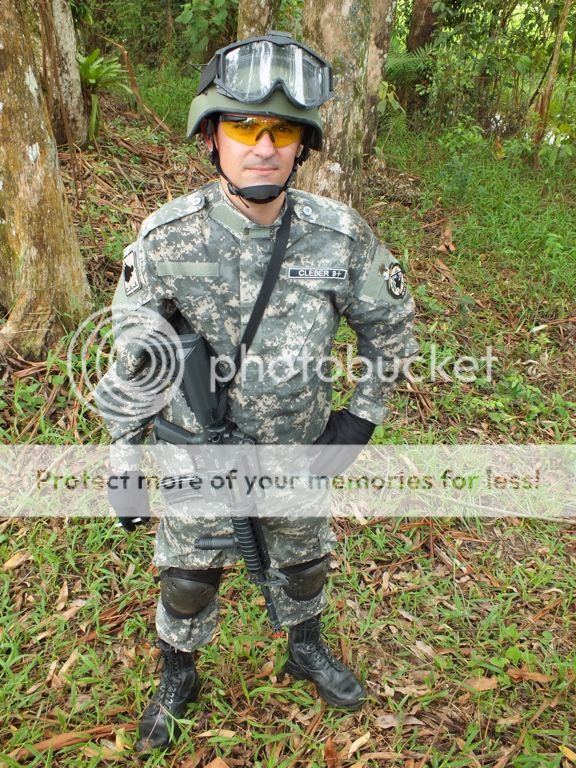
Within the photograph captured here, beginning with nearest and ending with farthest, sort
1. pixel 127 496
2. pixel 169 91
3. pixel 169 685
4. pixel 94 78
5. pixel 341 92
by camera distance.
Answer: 1. pixel 127 496
2. pixel 169 685
3. pixel 341 92
4. pixel 94 78
5. pixel 169 91

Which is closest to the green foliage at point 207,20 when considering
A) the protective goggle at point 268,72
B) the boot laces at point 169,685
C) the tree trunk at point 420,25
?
the tree trunk at point 420,25

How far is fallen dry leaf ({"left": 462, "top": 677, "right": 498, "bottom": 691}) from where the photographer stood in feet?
9.62

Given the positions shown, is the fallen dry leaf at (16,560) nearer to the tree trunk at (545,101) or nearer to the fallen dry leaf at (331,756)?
the fallen dry leaf at (331,756)

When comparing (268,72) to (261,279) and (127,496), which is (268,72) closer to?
(261,279)

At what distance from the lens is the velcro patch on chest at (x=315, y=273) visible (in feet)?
6.86

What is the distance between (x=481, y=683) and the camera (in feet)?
9.68

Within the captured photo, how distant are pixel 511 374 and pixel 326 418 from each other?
2918mm

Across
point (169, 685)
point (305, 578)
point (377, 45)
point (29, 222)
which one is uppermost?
point (377, 45)

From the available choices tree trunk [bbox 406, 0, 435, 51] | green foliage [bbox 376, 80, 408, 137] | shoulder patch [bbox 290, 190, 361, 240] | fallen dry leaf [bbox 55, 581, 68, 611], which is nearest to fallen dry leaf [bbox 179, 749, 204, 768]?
fallen dry leaf [bbox 55, 581, 68, 611]

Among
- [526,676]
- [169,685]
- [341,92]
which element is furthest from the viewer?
[341,92]

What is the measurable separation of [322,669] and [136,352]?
1719mm

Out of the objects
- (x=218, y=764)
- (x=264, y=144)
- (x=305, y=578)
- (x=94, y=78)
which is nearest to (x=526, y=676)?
(x=305, y=578)

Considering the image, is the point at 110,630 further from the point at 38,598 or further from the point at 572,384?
the point at 572,384

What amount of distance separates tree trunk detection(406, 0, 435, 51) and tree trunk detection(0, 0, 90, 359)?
571 centimetres
